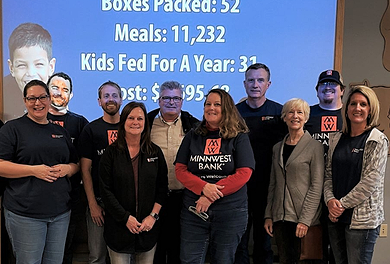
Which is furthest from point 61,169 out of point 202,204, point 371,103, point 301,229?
point 371,103

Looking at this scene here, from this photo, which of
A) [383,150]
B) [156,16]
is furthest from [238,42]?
[383,150]

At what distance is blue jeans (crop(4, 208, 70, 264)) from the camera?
1.85 metres

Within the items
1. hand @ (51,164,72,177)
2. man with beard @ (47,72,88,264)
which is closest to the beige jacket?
hand @ (51,164,72,177)

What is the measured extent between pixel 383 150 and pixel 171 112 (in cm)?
136

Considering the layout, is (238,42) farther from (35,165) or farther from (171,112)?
(35,165)

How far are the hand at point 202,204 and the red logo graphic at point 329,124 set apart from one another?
1.11 m

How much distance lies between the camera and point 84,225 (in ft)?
9.44

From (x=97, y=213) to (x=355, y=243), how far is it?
1596mm

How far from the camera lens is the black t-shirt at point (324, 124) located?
238 cm

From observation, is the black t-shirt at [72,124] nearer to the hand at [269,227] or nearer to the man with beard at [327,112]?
the hand at [269,227]

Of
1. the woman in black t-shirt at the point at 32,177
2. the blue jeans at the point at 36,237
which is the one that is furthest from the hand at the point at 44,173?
the blue jeans at the point at 36,237

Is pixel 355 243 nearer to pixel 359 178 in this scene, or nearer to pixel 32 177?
pixel 359 178

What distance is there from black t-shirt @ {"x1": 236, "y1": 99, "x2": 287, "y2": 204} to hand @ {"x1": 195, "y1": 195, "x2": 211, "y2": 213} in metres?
0.70

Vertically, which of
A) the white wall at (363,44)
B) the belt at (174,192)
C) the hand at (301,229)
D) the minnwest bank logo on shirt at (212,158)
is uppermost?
the white wall at (363,44)
